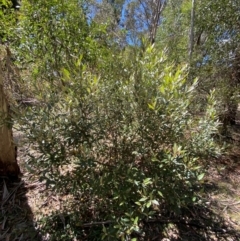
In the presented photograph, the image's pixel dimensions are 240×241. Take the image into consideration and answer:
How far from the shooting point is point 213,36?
4.96 metres

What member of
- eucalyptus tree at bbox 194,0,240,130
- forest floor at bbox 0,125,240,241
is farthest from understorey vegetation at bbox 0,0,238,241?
eucalyptus tree at bbox 194,0,240,130

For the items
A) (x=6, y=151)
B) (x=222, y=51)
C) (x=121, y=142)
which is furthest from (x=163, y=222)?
(x=222, y=51)

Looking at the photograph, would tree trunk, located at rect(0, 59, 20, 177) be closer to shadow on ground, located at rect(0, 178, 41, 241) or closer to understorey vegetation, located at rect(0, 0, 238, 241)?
shadow on ground, located at rect(0, 178, 41, 241)

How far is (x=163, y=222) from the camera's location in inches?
82.1

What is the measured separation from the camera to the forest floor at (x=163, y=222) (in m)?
2.07

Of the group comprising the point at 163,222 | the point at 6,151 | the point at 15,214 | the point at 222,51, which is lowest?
the point at 15,214

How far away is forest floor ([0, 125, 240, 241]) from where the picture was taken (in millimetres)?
2072

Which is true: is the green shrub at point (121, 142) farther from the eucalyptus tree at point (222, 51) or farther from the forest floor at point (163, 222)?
the eucalyptus tree at point (222, 51)

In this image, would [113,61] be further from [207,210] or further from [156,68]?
[207,210]

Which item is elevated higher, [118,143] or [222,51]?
[222,51]

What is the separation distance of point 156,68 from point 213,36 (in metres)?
3.85

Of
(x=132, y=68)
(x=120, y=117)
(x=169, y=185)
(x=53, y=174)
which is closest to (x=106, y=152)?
(x=120, y=117)

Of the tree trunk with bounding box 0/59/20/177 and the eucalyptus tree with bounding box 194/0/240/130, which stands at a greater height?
the eucalyptus tree with bounding box 194/0/240/130

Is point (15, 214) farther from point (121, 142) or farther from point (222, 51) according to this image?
point (222, 51)
